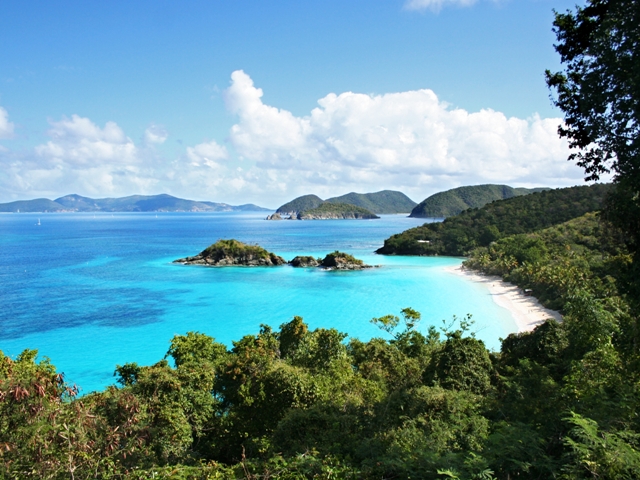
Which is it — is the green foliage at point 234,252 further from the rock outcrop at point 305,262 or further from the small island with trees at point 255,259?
the rock outcrop at point 305,262

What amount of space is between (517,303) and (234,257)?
44.1 m

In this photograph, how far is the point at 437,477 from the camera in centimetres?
563

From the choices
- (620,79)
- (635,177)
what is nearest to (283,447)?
(635,177)

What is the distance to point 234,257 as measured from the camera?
68812 mm

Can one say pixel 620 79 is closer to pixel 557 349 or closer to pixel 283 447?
pixel 283 447

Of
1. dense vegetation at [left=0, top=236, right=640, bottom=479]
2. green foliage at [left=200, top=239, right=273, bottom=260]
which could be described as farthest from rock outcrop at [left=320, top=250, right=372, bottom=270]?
dense vegetation at [left=0, top=236, right=640, bottom=479]

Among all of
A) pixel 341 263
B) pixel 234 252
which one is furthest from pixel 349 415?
pixel 234 252

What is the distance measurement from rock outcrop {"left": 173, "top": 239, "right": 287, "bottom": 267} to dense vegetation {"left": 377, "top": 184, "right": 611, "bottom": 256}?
2486 centimetres

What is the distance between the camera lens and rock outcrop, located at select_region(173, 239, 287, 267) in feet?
218

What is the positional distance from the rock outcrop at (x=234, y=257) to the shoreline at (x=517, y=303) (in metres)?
28.4

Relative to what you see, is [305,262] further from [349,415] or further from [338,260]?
[349,415]

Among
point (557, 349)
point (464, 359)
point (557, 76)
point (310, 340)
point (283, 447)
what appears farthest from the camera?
point (310, 340)

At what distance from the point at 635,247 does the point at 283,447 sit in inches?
307

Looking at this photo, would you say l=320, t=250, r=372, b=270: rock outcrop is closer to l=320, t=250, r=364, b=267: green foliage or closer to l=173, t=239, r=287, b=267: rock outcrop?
l=320, t=250, r=364, b=267: green foliage
